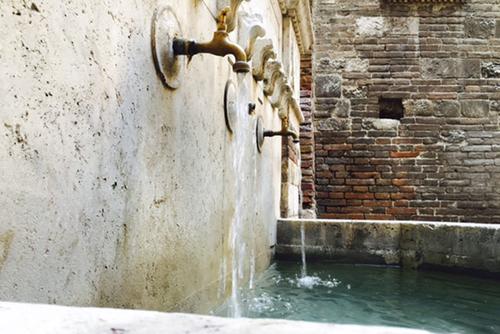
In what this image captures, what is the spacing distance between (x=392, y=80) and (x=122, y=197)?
240 inches

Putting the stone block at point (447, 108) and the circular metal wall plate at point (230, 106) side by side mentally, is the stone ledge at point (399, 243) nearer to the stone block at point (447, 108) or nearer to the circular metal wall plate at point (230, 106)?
the circular metal wall plate at point (230, 106)

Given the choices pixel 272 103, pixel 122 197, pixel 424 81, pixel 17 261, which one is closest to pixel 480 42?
pixel 424 81

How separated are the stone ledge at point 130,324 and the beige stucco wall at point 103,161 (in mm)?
269

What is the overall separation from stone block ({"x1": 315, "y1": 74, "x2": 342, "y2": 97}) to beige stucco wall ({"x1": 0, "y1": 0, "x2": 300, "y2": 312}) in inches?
188

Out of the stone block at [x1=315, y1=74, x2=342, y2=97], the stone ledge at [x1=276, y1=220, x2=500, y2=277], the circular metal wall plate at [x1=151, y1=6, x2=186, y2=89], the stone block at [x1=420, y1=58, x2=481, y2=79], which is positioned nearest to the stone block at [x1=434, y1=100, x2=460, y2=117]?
the stone block at [x1=420, y1=58, x2=481, y2=79]

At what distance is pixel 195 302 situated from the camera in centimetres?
191

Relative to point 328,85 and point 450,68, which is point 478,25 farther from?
point 328,85

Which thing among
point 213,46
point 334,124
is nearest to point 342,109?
point 334,124

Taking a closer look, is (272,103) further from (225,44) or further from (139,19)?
(139,19)

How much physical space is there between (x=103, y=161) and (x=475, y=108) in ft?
21.6

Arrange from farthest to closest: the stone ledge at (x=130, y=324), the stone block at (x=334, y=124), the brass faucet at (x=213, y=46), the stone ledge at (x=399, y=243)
A: the stone block at (x=334, y=124) < the stone ledge at (x=399, y=243) < the brass faucet at (x=213, y=46) < the stone ledge at (x=130, y=324)

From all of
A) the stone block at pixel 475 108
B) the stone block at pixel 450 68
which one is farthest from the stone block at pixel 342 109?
the stone block at pixel 475 108

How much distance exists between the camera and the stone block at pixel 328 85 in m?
6.79

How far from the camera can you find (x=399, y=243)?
13.0 ft
